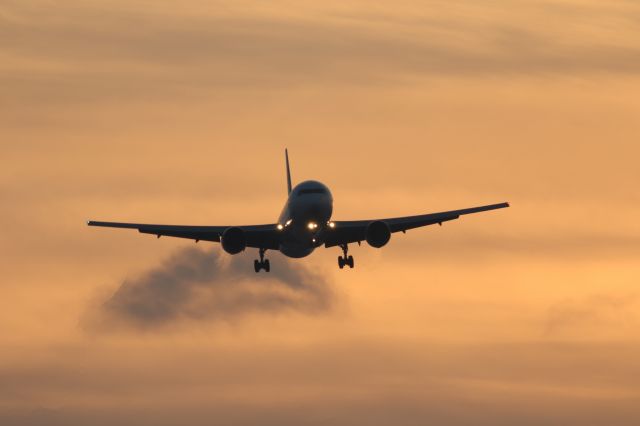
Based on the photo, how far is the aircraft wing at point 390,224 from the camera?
4390 inches

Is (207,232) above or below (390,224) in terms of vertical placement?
above

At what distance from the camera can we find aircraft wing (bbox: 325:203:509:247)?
366ft

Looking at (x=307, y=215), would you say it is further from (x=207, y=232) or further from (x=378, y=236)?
(x=207, y=232)

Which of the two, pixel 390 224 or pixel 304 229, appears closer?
pixel 304 229

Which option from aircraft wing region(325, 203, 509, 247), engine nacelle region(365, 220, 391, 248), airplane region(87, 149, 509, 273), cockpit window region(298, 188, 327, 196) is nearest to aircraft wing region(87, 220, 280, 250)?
airplane region(87, 149, 509, 273)

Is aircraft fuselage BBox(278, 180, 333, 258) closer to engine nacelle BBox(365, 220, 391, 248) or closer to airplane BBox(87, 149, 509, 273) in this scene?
airplane BBox(87, 149, 509, 273)

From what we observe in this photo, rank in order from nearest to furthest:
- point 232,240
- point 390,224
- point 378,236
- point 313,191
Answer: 1. point 313,191
2. point 232,240
3. point 378,236
4. point 390,224

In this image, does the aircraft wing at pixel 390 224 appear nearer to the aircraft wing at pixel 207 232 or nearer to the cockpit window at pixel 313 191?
the aircraft wing at pixel 207 232

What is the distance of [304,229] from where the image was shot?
4195 inches

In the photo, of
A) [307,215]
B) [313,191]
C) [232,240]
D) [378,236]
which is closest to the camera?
[307,215]

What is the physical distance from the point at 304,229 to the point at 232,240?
255 inches

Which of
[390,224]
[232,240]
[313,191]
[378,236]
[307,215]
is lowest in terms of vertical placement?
[307,215]

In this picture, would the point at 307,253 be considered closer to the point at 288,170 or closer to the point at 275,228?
the point at 275,228

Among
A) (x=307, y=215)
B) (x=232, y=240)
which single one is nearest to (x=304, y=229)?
(x=307, y=215)
